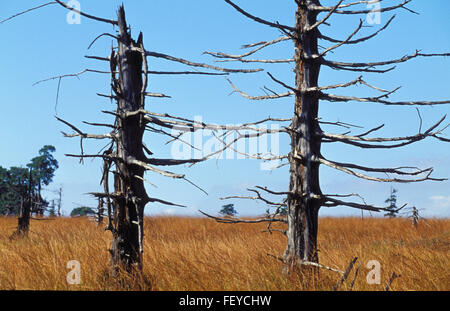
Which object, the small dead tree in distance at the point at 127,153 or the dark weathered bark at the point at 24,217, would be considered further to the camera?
the dark weathered bark at the point at 24,217

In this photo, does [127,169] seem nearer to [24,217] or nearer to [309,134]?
[309,134]

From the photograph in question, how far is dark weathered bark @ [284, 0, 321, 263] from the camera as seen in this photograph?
5527mm

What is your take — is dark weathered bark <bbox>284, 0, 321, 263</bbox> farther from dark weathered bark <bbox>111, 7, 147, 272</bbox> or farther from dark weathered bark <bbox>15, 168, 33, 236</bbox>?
dark weathered bark <bbox>15, 168, 33, 236</bbox>

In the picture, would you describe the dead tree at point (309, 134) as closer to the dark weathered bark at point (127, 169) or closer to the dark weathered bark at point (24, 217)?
the dark weathered bark at point (127, 169)

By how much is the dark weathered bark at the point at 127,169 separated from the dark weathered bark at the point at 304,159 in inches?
79.7

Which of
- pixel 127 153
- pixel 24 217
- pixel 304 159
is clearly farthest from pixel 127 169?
pixel 24 217

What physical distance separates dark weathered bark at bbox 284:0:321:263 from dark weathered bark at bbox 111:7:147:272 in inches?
79.7

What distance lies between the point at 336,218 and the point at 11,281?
12746 mm

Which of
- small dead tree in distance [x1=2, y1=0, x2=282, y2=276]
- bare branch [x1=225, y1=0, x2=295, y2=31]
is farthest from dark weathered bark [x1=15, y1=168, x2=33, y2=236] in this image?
bare branch [x1=225, y1=0, x2=295, y2=31]

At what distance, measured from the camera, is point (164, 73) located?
4.82 metres

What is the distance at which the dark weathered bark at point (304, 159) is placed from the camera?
5.53 m

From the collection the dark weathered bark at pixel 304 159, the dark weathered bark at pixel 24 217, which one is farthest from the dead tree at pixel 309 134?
the dark weathered bark at pixel 24 217
